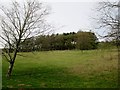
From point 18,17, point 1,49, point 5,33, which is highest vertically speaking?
point 18,17

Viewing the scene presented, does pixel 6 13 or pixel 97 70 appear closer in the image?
pixel 6 13

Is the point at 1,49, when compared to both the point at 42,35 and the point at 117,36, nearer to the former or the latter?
the point at 42,35

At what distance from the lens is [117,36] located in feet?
71.3

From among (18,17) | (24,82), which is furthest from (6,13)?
(24,82)

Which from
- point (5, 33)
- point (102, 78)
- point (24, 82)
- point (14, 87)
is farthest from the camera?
point (5, 33)

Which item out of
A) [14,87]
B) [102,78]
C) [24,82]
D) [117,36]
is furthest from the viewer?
[102,78]

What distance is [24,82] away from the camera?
88.0 ft

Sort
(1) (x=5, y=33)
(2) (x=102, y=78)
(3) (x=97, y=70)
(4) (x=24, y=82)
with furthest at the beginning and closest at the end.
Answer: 1. (3) (x=97, y=70)
2. (1) (x=5, y=33)
3. (2) (x=102, y=78)
4. (4) (x=24, y=82)

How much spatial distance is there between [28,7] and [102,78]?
12.7 m

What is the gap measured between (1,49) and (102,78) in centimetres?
1260

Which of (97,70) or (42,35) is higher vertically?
(42,35)

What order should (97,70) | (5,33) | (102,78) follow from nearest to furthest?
(102,78) → (5,33) → (97,70)

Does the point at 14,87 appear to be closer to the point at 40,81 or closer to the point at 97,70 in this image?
the point at 40,81

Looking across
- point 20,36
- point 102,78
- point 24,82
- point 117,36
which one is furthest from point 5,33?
point 117,36
